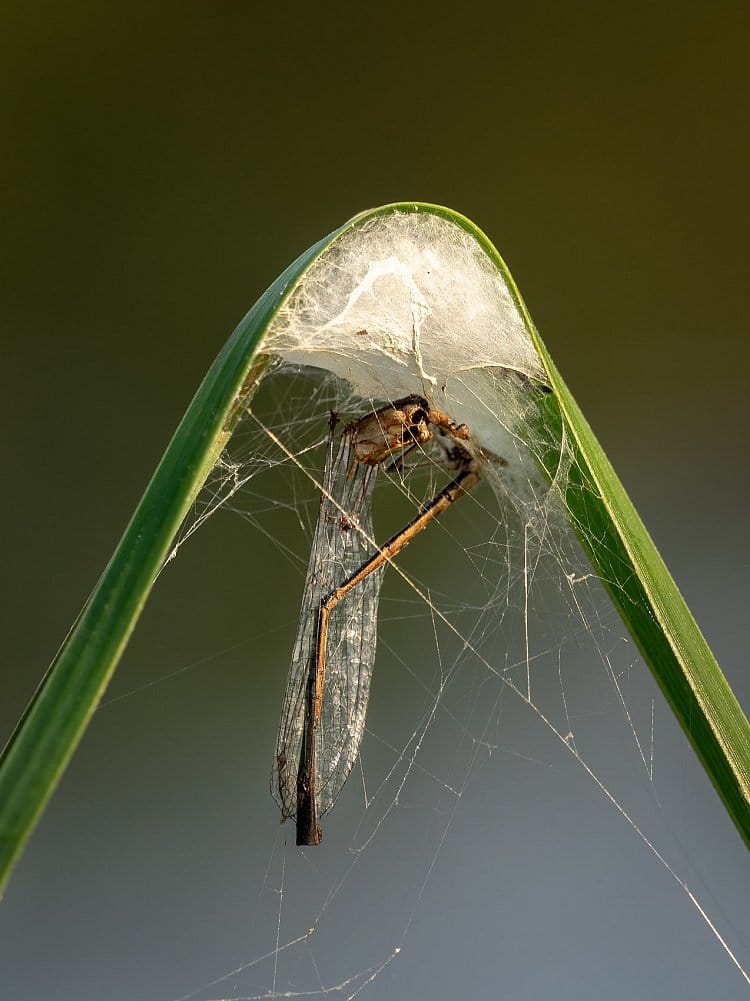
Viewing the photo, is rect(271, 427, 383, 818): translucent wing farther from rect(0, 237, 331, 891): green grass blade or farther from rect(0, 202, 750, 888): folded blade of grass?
rect(0, 237, 331, 891): green grass blade

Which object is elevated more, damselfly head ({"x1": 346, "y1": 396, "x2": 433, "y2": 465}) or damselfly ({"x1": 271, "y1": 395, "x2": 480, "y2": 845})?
damselfly head ({"x1": 346, "y1": 396, "x2": 433, "y2": 465})

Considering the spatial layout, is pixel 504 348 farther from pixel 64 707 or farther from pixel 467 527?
pixel 467 527

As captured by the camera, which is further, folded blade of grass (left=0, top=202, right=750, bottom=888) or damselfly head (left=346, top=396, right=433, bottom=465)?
damselfly head (left=346, top=396, right=433, bottom=465)

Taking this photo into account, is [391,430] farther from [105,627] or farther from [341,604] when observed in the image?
[105,627]

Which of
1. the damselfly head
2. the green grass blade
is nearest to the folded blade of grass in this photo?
the green grass blade

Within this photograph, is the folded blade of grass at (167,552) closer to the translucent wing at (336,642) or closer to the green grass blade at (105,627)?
the green grass blade at (105,627)

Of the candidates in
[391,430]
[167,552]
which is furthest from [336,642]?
[167,552]

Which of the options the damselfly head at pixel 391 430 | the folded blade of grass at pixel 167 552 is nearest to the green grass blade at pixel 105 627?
the folded blade of grass at pixel 167 552
